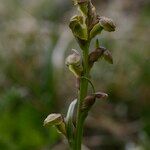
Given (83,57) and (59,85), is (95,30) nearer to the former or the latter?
(83,57)

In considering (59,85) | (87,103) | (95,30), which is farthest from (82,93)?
(59,85)

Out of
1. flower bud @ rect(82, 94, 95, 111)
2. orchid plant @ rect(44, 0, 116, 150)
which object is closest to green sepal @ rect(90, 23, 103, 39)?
orchid plant @ rect(44, 0, 116, 150)

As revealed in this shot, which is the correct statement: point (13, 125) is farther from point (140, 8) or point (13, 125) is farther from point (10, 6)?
point (140, 8)

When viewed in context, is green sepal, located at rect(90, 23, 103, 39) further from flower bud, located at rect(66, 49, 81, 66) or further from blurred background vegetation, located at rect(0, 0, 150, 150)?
blurred background vegetation, located at rect(0, 0, 150, 150)

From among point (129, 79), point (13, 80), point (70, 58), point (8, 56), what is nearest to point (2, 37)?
point (8, 56)

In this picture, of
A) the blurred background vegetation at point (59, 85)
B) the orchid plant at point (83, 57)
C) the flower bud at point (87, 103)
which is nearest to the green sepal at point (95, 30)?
the orchid plant at point (83, 57)

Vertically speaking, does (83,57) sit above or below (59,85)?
below

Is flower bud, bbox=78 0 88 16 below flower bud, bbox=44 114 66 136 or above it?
above

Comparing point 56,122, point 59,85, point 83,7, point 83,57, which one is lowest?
point 56,122

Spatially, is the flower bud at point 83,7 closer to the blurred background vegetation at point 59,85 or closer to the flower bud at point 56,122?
the flower bud at point 56,122
